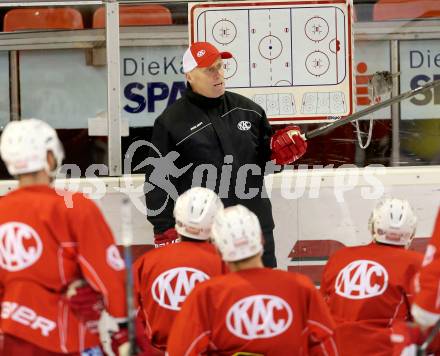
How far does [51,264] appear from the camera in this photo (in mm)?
3922

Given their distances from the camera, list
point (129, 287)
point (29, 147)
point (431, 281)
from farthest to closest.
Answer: point (431, 281), point (29, 147), point (129, 287)

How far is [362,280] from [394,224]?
0.28 m

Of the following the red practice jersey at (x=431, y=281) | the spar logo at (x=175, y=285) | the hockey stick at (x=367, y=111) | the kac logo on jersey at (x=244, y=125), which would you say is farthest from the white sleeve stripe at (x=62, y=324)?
the hockey stick at (x=367, y=111)

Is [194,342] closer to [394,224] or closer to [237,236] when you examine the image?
[237,236]

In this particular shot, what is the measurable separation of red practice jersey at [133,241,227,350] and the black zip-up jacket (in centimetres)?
73

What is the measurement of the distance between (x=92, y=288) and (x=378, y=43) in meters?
2.68

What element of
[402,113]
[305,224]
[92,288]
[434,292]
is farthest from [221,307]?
[402,113]

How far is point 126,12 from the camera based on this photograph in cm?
604

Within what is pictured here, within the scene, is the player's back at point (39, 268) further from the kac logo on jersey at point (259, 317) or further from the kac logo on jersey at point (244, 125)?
the kac logo on jersey at point (244, 125)

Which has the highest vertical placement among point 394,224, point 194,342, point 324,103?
point 324,103

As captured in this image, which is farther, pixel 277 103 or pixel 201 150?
pixel 277 103

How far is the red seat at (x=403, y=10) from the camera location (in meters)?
6.11

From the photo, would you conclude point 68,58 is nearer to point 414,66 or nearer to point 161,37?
point 161,37

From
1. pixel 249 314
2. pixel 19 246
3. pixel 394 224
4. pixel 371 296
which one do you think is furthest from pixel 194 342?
pixel 394 224
